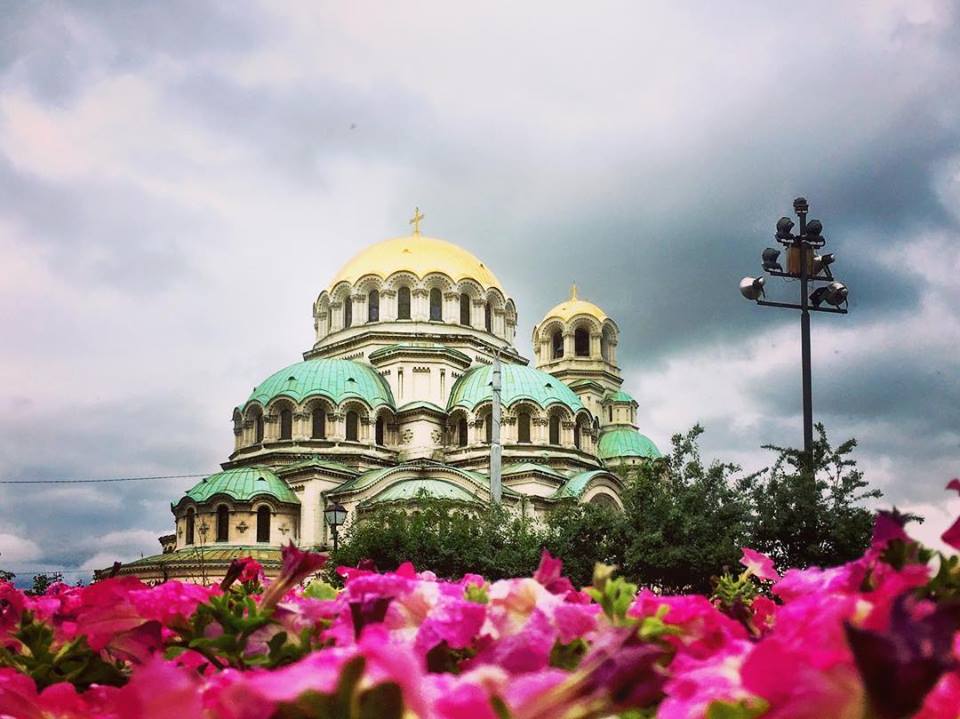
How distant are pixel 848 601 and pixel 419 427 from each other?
42.6 metres

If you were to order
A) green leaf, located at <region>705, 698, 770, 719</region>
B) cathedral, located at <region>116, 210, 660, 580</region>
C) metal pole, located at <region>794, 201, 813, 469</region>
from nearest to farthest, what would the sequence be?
1. green leaf, located at <region>705, 698, 770, 719</region>
2. metal pole, located at <region>794, 201, 813, 469</region>
3. cathedral, located at <region>116, 210, 660, 580</region>

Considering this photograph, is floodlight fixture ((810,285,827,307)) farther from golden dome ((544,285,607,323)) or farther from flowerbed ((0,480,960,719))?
golden dome ((544,285,607,323))

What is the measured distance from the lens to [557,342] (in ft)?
184

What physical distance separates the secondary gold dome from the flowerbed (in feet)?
147

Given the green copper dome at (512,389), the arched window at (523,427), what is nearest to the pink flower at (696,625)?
the green copper dome at (512,389)

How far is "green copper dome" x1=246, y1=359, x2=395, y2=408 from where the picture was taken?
141 ft

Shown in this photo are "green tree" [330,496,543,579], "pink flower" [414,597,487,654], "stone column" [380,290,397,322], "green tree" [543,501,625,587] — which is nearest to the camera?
"pink flower" [414,597,487,654]

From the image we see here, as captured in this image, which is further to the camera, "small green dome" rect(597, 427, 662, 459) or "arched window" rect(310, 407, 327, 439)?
"small green dome" rect(597, 427, 662, 459)

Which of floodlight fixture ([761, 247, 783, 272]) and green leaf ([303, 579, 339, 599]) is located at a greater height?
floodlight fixture ([761, 247, 783, 272])

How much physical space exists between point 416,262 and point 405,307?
2.24 m

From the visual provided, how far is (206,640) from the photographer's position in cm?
246

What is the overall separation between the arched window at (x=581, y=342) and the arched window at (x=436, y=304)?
390 inches

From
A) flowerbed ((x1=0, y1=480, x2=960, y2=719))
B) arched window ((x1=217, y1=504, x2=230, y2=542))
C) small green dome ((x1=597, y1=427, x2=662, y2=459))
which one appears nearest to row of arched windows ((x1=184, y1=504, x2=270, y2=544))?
arched window ((x1=217, y1=504, x2=230, y2=542))

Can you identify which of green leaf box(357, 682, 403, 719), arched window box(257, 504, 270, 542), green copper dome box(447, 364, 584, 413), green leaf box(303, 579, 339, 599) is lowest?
green leaf box(357, 682, 403, 719)
